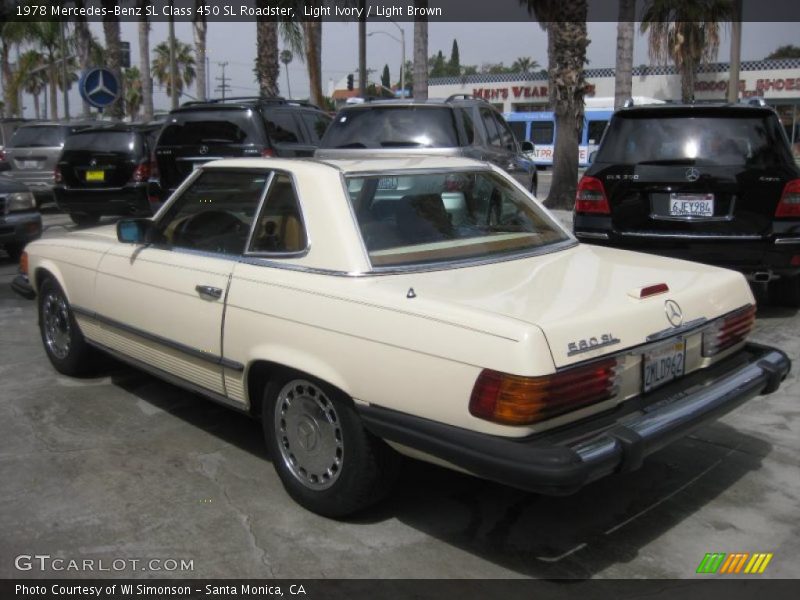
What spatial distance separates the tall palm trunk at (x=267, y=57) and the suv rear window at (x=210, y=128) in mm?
10088

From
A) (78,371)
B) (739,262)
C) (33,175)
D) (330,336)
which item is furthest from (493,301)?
(33,175)

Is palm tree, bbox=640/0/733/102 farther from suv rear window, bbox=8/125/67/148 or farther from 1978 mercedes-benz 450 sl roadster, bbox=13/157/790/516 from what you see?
1978 mercedes-benz 450 sl roadster, bbox=13/157/790/516

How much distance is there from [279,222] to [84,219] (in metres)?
11.6

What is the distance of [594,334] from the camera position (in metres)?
3.08

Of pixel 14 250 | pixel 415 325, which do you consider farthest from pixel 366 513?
pixel 14 250

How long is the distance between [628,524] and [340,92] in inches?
3128

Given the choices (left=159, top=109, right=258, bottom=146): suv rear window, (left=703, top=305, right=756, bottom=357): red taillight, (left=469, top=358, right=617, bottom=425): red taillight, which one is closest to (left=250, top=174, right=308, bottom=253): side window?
(left=469, top=358, right=617, bottom=425): red taillight

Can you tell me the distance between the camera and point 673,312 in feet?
11.3

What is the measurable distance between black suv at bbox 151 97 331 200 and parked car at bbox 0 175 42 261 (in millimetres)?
1840

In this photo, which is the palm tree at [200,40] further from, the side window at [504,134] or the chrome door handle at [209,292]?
the chrome door handle at [209,292]

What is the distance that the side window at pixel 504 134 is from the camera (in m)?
10.8

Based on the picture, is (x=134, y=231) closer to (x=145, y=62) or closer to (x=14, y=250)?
(x=14, y=250)

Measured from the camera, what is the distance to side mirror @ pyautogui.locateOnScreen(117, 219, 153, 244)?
4695 mm

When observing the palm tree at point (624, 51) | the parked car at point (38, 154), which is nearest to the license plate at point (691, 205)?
the palm tree at point (624, 51)
